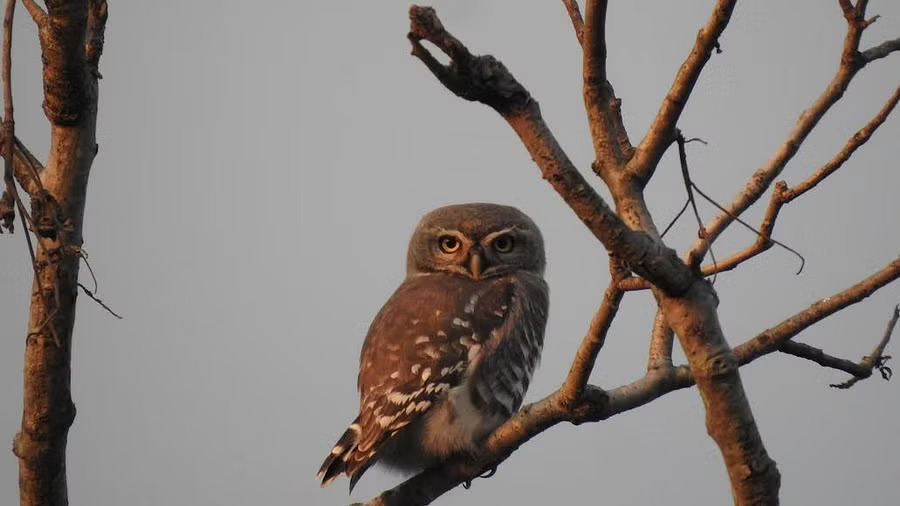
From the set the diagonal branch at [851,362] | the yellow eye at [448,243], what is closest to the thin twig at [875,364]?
the diagonal branch at [851,362]

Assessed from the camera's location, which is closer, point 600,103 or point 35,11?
point 600,103

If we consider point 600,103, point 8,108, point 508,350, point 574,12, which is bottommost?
point 8,108

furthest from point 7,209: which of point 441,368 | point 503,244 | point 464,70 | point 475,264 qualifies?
point 503,244

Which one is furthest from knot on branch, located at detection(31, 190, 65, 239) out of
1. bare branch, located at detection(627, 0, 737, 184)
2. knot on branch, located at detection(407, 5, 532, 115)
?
bare branch, located at detection(627, 0, 737, 184)

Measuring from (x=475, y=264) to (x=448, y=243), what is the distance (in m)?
0.36

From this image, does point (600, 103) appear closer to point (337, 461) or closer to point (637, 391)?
point (637, 391)

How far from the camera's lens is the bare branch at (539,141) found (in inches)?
82.1

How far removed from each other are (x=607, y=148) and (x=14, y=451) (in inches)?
77.3

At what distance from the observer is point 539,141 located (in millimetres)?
2262

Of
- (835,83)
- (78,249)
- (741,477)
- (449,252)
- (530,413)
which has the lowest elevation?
(741,477)

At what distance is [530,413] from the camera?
3217mm

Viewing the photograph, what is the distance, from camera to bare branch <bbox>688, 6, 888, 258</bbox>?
2.93 metres

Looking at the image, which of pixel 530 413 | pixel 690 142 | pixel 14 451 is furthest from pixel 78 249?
pixel 690 142

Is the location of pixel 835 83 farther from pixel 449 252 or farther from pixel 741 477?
pixel 449 252
